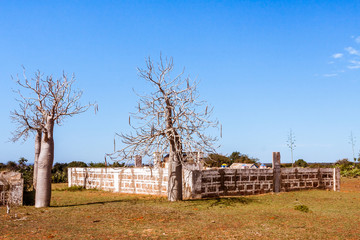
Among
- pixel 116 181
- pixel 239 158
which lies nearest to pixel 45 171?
pixel 116 181

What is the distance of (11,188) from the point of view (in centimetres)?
1358

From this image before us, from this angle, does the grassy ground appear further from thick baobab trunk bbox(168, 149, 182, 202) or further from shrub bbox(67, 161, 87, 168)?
shrub bbox(67, 161, 87, 168)

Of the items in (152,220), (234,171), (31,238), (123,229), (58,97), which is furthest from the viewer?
(234,171)

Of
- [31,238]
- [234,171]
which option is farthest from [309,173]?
[31,238]

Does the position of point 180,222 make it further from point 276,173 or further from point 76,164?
point 76,164

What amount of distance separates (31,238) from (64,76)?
316 inches

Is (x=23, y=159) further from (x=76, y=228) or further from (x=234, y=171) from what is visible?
(x=76, y=228)

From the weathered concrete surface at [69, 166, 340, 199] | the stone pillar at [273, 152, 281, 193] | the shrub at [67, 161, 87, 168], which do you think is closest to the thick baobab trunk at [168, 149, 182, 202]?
the weathered concrete surface at [69, 166, 340, 199]

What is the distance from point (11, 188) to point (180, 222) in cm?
694

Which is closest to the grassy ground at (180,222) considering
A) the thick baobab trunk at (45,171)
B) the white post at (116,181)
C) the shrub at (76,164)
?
the thick baobab trunk at (45,171)

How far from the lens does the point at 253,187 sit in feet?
64.1

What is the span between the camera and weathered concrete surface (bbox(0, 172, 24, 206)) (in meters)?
13.5

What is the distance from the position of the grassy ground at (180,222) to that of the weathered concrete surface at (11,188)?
1.79 feet

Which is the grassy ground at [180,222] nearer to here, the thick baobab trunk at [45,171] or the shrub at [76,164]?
the thick baobab trunk at [45,171]
